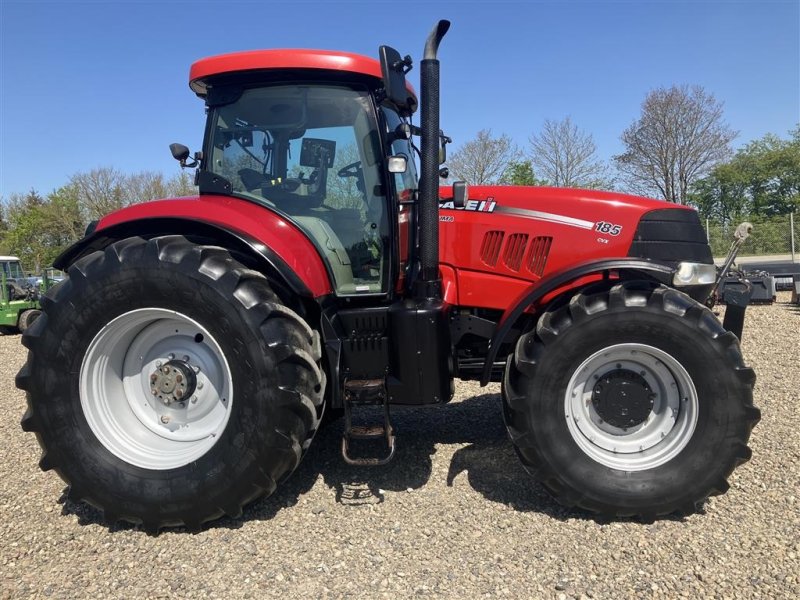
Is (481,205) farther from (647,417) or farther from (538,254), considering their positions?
(647,417)

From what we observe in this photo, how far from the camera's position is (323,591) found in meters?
2.34

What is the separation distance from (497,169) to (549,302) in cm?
2225

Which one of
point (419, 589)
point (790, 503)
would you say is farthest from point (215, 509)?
point (790, 503)

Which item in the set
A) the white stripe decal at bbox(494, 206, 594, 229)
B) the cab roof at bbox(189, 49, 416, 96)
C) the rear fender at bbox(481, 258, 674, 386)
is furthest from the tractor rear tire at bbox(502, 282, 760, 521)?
the cab roof at bbox(189, 49, 416, 96)

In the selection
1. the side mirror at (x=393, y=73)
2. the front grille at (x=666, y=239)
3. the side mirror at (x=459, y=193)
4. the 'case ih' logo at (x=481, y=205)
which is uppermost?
the side mirror at (x=393, y=73)

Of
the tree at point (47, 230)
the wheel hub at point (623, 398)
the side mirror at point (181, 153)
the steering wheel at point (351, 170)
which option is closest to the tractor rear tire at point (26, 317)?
the side mirror at point (181, 153)

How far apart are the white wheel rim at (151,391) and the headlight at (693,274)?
244 centimetres

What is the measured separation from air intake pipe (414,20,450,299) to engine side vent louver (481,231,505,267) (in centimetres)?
41

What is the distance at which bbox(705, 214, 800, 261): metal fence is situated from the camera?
20.6 meters

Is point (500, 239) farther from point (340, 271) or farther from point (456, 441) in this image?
point (456, 441)

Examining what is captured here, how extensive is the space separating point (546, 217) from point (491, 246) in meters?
0.36

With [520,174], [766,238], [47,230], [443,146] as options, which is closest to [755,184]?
[766,238]

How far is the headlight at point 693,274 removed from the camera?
9.93 ft

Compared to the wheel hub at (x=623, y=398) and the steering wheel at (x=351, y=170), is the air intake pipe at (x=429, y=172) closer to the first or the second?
the steering wheel at (x=351, y=170)
